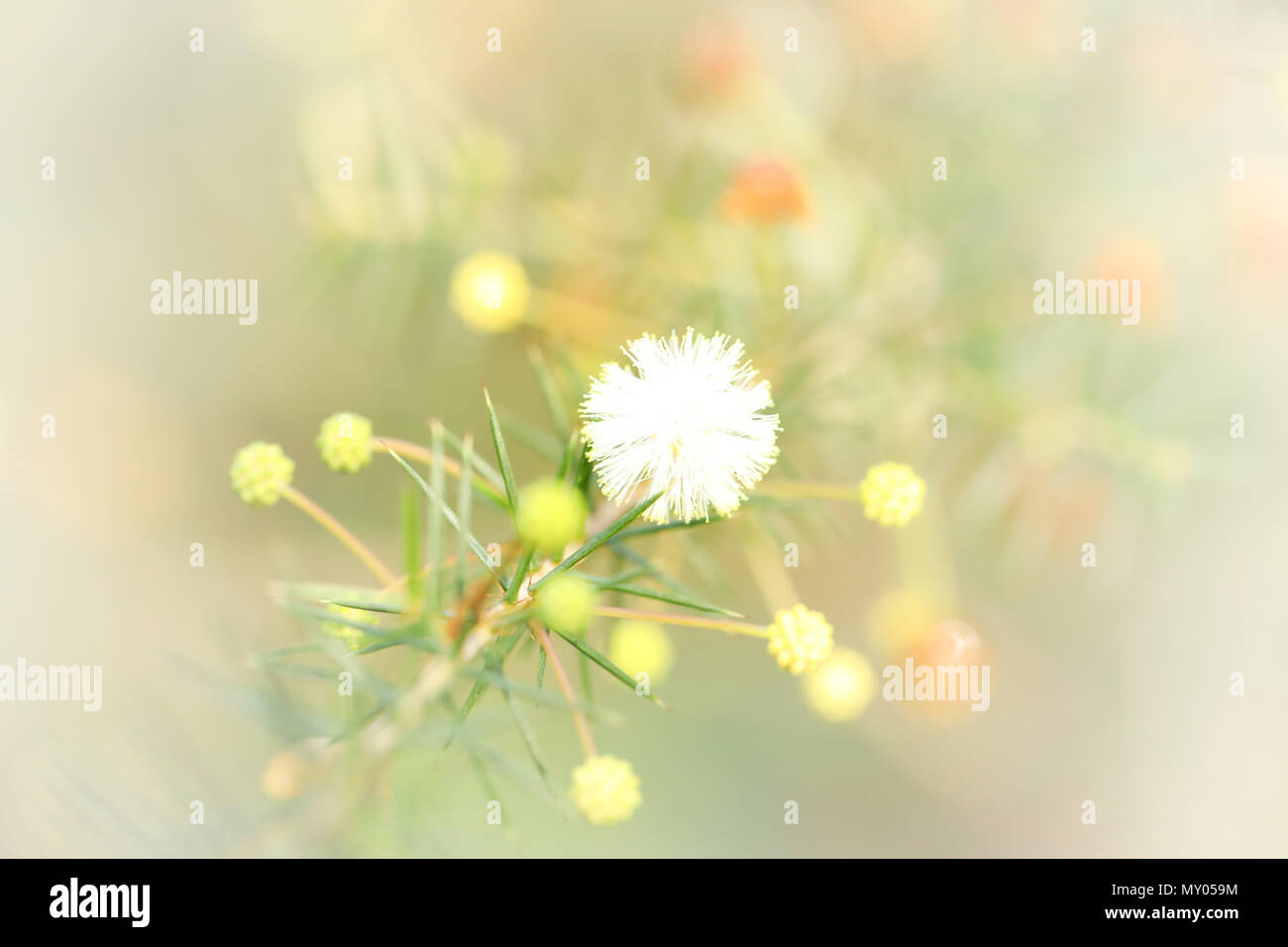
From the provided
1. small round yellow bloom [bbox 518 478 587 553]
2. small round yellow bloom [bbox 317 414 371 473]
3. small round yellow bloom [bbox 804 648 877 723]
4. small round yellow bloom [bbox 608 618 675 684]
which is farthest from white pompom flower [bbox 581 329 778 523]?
small round yellow bloom [bbox 804 648 877 723]

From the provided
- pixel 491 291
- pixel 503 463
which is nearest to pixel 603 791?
pixel 503 463

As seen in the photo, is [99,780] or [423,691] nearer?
[423,691]

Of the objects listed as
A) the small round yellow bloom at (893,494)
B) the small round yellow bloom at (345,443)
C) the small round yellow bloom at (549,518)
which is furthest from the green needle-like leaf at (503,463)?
the small round yellow bloom at (893,494)

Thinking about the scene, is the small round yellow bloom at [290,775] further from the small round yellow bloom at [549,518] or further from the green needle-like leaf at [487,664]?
the small round yellow bloom at [549,518]

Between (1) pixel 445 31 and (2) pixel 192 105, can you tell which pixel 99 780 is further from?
(1) pixel 445 31

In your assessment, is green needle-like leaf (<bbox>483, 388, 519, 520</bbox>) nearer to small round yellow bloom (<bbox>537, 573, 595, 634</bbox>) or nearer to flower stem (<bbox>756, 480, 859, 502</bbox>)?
small round yellow bloom (<bbox>537, 573, 595, 634</bbox>)
